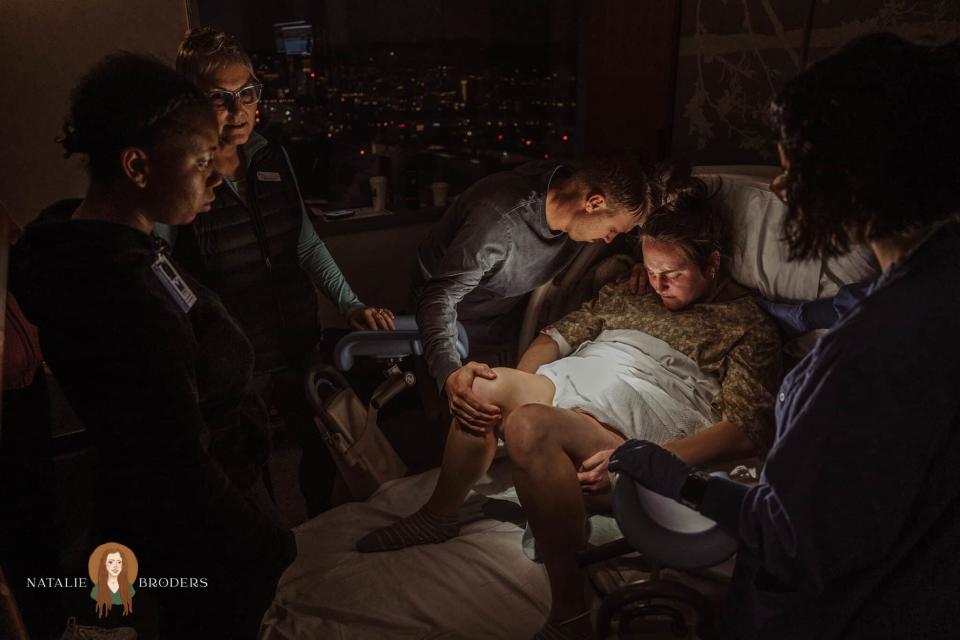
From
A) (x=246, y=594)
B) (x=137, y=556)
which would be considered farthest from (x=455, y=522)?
(x=137, y=556)

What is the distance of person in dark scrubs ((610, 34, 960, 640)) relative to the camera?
827 millimetres

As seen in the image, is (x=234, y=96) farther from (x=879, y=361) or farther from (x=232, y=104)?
(x=879, y=361)

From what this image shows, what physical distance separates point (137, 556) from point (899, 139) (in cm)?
131

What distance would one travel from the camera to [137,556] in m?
1.16

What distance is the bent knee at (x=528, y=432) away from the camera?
165 centimetres

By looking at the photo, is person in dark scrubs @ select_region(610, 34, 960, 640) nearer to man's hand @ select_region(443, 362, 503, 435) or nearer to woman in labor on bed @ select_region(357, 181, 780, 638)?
woman in labor on bed @ select_region(357, 181, 780, 638)

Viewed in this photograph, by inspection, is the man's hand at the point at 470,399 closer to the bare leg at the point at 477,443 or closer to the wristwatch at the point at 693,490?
the bare leg at the point at 477,443

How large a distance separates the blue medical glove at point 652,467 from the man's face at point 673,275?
80cm

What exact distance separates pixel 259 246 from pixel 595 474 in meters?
1.03

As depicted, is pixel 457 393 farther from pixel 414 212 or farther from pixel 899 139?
pixel 414 212

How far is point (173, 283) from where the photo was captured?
1.01 metres

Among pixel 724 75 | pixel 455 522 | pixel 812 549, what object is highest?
pixel 724 75

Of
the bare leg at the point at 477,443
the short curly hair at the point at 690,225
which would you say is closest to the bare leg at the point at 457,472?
the bare leg at the point at 477,443

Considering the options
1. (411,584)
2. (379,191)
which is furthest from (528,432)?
(379,191)
